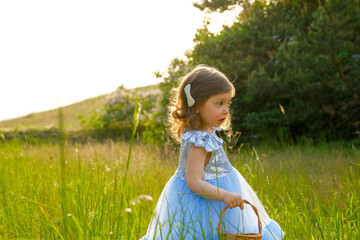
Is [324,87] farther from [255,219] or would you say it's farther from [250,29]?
[255,219]

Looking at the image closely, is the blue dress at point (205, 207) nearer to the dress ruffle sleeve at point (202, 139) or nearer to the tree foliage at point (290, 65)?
the dress ruffle sleeve at point (202, 139)

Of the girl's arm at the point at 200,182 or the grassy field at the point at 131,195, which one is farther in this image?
the girl's arm at the point at 200,182

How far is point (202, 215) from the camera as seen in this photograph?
8.12 feet

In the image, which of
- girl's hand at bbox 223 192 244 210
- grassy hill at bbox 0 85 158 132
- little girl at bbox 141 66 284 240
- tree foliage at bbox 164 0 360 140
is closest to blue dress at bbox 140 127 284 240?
little girl at bbox 141 66 284 240

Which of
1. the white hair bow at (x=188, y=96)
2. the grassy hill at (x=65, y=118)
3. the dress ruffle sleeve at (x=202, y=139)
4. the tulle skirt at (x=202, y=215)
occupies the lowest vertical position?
the grassy hill at (x=65, y=118)

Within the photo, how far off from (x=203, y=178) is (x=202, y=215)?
0.81ft

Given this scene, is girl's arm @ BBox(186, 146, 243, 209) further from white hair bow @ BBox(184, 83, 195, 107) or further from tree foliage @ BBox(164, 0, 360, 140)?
tree foliage @ BBox(164, 0, 360, 140)

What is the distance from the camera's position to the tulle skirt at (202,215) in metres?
2.42

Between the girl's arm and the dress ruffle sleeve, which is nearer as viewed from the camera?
the girl's arm

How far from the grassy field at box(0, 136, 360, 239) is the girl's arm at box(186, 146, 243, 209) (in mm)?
380

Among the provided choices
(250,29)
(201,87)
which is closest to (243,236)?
(201,87)

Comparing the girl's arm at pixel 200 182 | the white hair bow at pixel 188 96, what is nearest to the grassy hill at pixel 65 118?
the white hair bow at pixel 188 96

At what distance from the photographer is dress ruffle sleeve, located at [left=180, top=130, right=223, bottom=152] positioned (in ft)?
8.17

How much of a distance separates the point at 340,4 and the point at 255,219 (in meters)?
4.75
